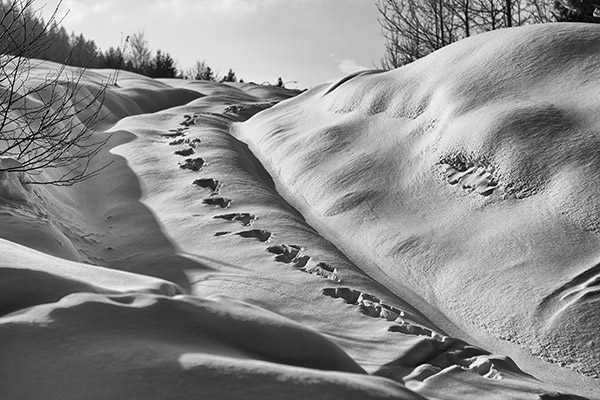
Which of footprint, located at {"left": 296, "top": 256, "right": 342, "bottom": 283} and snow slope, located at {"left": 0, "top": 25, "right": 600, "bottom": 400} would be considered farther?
footprint, located at {"left": 296, "top": 256, "right": 342, "bottom": 283}

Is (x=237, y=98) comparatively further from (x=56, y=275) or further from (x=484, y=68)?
(x=56, y=275)

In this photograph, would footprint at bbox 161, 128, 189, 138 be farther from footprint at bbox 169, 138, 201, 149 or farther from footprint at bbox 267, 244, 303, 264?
footprint at bbox 267, 244, 303, 264

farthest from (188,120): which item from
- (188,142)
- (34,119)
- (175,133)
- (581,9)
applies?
(581,9)

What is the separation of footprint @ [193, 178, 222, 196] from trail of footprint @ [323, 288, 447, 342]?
9.34ft

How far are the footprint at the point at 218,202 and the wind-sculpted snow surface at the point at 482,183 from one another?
73 cm

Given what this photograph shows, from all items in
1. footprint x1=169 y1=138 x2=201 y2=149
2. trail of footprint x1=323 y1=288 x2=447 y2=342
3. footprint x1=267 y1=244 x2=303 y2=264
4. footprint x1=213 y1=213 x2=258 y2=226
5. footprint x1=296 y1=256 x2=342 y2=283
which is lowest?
trail of footprint x1=323 y1=288 x2=447 y2=342

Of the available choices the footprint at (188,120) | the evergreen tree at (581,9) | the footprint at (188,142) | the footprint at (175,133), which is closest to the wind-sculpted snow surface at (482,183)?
the footprint at (188,142)

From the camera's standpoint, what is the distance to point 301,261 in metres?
5.33

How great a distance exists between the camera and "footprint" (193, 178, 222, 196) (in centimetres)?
730

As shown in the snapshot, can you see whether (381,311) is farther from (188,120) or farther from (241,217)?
(188,120)

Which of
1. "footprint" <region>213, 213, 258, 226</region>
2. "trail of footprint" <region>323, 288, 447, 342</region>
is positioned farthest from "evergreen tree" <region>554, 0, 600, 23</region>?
"trail of footprint" <region>323, 288, 447, 342</region>

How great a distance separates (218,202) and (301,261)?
67.7 inches

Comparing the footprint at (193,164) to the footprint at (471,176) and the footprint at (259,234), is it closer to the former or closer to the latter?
the footprint at (259,234)

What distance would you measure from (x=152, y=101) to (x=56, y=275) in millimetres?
13832
